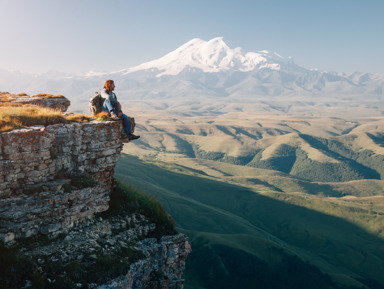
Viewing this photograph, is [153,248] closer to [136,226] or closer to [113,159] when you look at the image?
[136,226]

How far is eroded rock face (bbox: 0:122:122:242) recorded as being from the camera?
15.0 m

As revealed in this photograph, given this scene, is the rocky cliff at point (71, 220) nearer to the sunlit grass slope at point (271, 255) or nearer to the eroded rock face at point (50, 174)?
the eroded rock face at point (50, 174)

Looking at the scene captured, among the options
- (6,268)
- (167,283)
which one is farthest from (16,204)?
(167,283)

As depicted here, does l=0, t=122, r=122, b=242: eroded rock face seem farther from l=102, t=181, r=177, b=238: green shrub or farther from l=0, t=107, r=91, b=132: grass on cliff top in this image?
l=102, t=181, r=177, b=238: green shrub

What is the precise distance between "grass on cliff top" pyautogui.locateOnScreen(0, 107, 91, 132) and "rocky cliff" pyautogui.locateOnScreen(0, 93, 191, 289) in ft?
2.77

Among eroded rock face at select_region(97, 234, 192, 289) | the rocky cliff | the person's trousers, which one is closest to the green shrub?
the rocky cliff

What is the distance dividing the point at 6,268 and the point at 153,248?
355 inches

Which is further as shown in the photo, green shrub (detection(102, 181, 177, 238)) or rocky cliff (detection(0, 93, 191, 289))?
green shrub (detection(102, 181, 177, 238))

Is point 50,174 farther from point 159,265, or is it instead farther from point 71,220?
point 159,265

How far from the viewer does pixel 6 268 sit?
45.8 feet

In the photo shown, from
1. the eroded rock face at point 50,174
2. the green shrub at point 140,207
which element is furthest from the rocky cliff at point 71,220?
the green shrub at point 140,207

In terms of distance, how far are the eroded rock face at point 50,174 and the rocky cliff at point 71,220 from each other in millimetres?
42

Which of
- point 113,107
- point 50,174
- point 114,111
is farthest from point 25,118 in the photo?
point 113,107

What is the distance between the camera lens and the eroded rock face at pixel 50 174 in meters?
15.0
